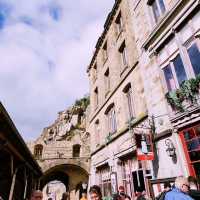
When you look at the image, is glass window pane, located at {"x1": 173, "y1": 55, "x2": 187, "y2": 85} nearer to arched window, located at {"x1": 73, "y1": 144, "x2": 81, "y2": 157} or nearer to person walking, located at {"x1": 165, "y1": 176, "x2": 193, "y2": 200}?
person walking, located at {"x1": 165, "y1": 176, "x2": 193, "y2": 200}

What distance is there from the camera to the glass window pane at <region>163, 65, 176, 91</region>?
7.35 metres

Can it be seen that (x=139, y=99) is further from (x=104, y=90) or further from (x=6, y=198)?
(x=6, y=198)

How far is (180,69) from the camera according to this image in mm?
7098

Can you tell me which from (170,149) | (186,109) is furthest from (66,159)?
(186,109)

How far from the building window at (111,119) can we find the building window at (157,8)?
605cm

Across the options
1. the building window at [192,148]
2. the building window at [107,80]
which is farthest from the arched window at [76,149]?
the building window at [192,148]

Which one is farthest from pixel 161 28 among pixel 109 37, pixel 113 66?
pixel 109 37

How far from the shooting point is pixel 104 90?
1510cm

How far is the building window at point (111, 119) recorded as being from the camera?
42.2 ft

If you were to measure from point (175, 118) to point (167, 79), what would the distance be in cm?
168

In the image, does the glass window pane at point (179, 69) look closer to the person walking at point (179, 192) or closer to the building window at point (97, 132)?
the person walking at point (179, 192)

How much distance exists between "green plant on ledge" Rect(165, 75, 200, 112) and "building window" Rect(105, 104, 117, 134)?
604cm

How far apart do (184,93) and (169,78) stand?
1302 millimetres

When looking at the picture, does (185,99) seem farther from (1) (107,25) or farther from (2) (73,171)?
(2) (73,171)
